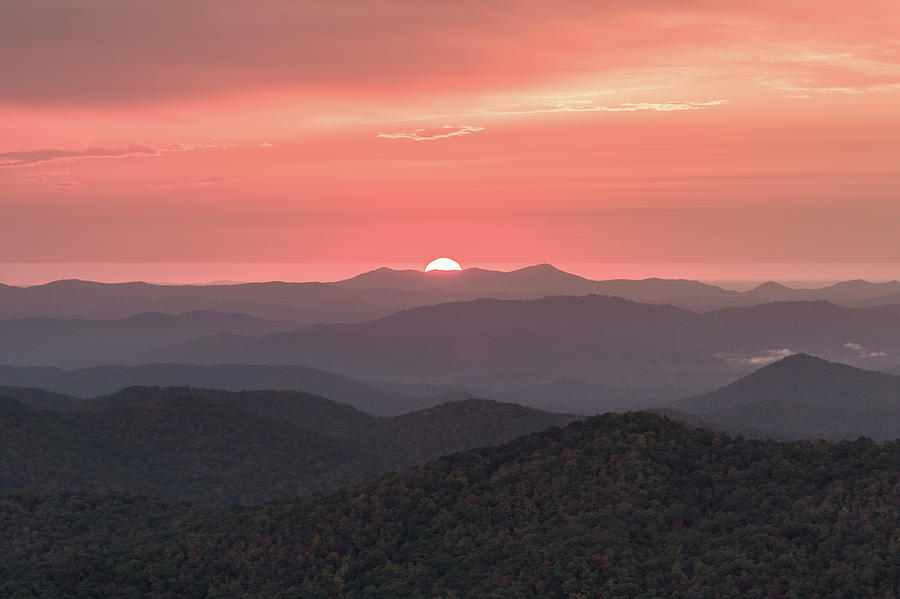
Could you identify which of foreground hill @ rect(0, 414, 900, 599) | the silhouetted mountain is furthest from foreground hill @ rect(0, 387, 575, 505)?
foreground hill @ rect(0, 414, 900, 599)

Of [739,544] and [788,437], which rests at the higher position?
[739,544]

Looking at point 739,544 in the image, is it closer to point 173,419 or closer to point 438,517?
point 438,517

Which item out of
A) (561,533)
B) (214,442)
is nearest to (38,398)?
(214,442)

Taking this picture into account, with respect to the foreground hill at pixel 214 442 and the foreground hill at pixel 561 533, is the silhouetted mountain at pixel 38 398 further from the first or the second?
the foreground hill at pixel 561 533

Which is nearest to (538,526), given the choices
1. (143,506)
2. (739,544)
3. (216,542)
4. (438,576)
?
(438,576)

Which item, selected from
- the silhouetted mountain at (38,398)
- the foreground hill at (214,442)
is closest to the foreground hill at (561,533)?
the foreground hill at (214,442)

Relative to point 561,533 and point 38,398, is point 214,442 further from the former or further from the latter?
point 561,533
